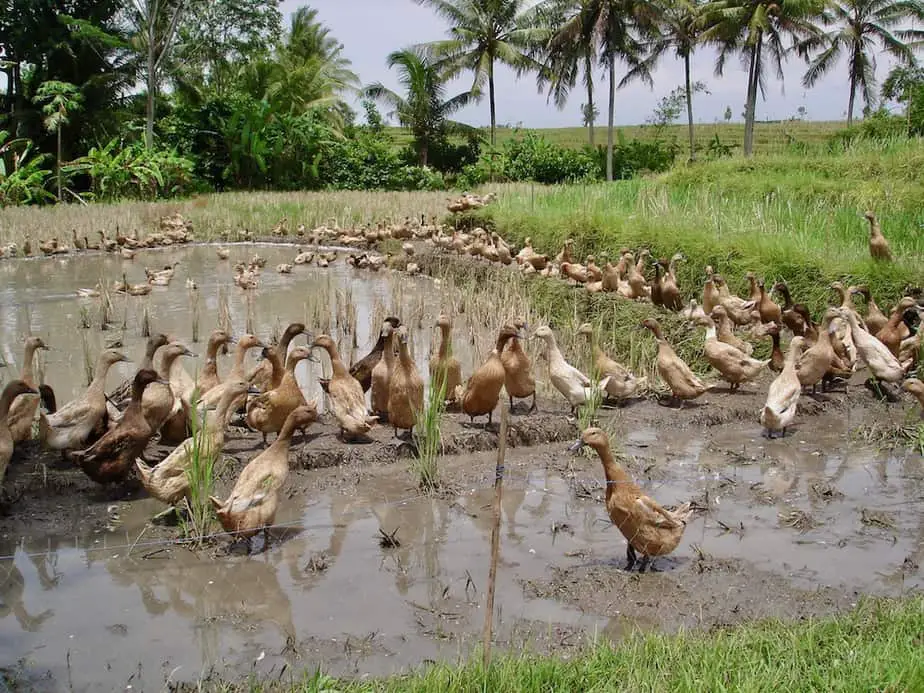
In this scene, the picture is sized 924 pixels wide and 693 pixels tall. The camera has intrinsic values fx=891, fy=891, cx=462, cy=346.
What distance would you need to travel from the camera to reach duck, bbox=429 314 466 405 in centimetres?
750

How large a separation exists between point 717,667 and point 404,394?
368 cm

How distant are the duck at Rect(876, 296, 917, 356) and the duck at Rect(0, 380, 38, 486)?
783 cm

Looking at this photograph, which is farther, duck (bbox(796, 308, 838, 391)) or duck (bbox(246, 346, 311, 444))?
duck (bbox(796, 308, 838, 391))

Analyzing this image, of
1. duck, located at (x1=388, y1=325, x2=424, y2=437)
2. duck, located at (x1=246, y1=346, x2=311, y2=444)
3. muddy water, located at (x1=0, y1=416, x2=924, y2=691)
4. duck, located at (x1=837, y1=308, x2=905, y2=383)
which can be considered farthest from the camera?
duck, located at (x1=837, y1=308, x2=905, y2=383)

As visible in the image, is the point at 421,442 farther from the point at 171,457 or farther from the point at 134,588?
the point at 134,588

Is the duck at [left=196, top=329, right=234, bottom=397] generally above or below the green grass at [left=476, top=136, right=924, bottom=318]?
below

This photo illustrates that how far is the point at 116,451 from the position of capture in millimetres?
6109

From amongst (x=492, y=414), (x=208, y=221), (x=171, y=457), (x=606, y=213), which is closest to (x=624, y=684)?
(x=171, y=457)

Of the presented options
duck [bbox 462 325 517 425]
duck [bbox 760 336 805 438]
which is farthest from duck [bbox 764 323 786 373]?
duck [bbox 462 325 517 425]

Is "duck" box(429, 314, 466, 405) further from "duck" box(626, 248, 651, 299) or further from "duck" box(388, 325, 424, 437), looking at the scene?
"duck" box(626, 248, 651, 299)

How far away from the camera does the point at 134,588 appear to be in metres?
5.05

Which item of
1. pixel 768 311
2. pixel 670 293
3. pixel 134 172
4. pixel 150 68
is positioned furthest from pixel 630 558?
pixel 150 68

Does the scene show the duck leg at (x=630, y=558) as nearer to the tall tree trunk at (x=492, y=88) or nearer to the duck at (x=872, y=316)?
the duck at (x=872, y=316)

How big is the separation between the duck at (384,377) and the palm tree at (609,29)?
91.2 ft
